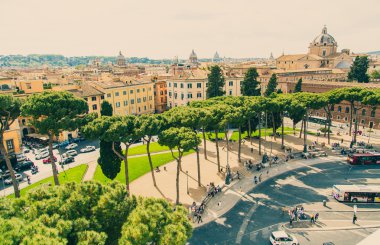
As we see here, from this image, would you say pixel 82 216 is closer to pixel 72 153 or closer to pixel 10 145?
pixel 72 153

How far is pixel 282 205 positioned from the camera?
125ft

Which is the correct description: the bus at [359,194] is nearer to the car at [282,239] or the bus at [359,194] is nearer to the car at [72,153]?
the car at [282,239]

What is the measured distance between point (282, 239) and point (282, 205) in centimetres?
952

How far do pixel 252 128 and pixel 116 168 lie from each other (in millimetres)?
38522

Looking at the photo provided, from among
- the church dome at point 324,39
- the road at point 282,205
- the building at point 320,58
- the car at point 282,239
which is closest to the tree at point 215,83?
the road at point 282,205

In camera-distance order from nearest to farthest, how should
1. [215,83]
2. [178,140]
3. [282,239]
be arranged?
[282,239], [178,140], [215,83]

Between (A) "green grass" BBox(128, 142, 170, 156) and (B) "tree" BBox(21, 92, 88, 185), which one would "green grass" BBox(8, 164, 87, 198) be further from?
(A) "green grass" BBox(128, 142, 170, 156)

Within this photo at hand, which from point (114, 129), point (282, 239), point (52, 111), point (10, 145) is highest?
point (52, 111)

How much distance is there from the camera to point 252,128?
68.2 metres

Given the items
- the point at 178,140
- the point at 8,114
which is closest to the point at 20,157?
the point at 8,114

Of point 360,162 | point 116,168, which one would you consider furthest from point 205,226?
point 360,162

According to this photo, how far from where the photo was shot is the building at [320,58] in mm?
152375

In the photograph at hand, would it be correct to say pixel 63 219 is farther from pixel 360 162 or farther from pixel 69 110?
pixel 360 162

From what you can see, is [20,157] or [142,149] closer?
[20,157]
